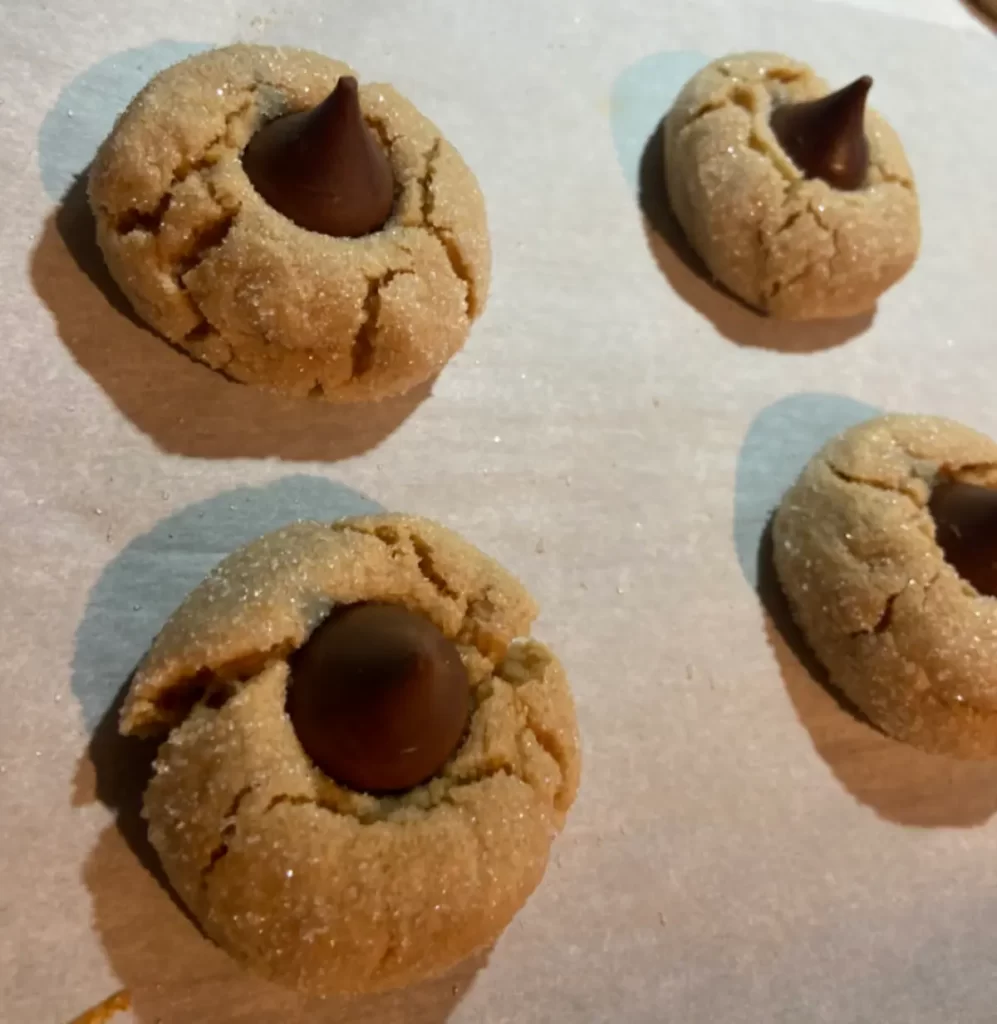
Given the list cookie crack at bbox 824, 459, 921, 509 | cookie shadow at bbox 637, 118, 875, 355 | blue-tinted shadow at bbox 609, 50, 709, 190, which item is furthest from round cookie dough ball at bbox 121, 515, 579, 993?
blue-tinted shadow at bbox 609, 50, 709, 190

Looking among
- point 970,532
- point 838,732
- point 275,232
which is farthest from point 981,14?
point 275,232

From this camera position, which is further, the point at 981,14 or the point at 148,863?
the point at 981,14

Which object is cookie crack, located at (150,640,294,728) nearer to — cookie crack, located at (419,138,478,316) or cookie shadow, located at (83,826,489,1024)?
cookie shadow, located at (83,826,489,1024)

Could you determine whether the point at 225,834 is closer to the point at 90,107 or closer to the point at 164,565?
the point at 164,565

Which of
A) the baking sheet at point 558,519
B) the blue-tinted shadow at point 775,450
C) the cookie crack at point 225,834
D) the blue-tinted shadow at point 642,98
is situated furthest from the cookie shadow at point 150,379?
the blue-tinted shadow at point 642,98

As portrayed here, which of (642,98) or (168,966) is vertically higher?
(642,98)

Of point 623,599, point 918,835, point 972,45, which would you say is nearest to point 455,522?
point 623,599
